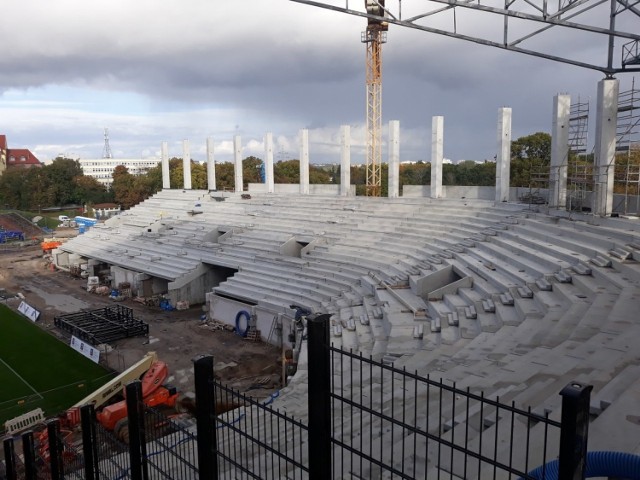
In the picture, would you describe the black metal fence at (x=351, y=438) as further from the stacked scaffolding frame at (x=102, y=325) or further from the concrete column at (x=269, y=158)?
the concrete column at (x=269, y=158)

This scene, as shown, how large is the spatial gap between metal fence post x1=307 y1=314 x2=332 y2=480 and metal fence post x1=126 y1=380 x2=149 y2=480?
2212mm

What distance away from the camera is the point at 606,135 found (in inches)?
625

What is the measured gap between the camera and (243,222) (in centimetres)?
2948

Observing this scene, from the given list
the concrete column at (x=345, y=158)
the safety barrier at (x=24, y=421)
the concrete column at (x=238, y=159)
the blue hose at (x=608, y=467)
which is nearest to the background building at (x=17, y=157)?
the concrete column at (x=238, y=159)

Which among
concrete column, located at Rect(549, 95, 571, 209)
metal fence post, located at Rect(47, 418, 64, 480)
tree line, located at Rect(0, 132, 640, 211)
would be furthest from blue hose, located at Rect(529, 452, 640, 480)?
tree line, located at Rect(0, 132, 640, 211)

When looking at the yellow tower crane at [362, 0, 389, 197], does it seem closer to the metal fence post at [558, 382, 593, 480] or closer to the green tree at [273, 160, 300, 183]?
the green tree at [273, 160, 300, 183]

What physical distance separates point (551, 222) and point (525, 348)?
9805 mm

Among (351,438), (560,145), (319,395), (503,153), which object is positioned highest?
(560,145)

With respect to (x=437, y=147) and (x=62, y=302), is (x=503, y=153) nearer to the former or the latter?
(x=437, y=147)

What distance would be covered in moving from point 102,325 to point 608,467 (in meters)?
18.5

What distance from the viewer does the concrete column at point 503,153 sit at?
20.6 m

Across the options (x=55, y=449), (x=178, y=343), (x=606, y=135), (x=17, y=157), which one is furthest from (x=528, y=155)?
(x=17, y=157)

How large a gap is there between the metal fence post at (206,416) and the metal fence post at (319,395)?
1.11m

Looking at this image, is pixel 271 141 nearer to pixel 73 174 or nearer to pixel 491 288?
pixel 491 288
